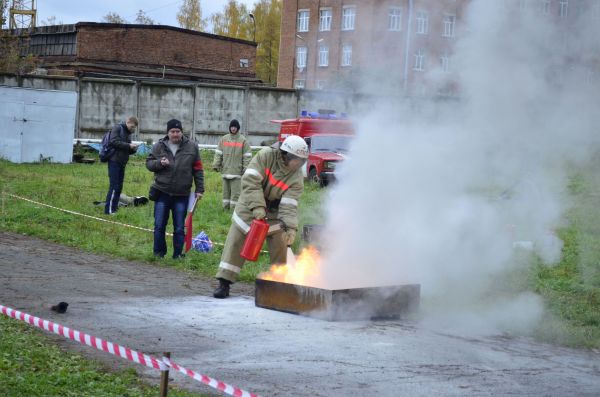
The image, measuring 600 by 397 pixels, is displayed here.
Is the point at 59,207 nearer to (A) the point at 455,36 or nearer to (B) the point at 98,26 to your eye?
(A) the point at 455,36

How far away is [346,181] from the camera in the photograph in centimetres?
1048

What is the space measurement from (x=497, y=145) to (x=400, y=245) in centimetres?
178

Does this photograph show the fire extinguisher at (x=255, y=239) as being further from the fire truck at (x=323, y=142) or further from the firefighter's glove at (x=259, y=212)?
the fire truck at (x=323, y=142)

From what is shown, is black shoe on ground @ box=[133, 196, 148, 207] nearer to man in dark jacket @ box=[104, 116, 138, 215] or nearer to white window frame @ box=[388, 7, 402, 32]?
man in dark jacket @ box=[104, 116, 138, 215]

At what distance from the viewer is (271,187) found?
10156 millimetres

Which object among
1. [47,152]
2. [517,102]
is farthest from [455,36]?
[47,152]

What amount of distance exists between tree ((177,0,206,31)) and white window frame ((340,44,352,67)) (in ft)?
262

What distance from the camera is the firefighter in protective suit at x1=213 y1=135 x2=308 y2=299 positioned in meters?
9.96

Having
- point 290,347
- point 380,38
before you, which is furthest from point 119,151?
point 290,347

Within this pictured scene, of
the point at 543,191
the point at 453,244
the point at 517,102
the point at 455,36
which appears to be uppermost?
the point at 455,36

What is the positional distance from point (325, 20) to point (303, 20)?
1374 millimetres

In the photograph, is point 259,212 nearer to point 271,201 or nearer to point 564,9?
point 271,201

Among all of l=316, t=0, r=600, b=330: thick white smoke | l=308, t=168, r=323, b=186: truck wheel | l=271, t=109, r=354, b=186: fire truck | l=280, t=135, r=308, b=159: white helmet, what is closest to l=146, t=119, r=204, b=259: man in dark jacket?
l=316, t=0, r=600, b=330: thick white smoke

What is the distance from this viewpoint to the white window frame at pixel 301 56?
12.4 metres
